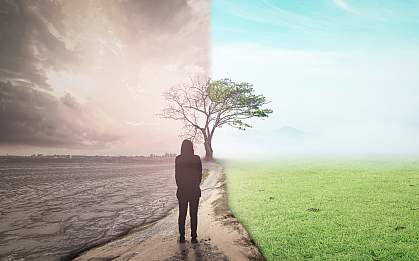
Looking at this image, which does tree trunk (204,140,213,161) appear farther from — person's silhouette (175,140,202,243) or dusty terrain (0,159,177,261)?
person's silhouette (175,140,202,243)

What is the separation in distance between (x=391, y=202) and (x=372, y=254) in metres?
6.58

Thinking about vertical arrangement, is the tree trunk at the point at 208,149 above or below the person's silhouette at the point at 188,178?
above

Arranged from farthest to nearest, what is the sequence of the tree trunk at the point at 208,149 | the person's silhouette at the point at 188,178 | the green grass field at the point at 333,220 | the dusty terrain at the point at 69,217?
the tree trunk at the point at 208,149 < the dusty terrain at the point at 69,217 < the person's silhouette at the point at 188,178 < the green grass field at the point at 333,220

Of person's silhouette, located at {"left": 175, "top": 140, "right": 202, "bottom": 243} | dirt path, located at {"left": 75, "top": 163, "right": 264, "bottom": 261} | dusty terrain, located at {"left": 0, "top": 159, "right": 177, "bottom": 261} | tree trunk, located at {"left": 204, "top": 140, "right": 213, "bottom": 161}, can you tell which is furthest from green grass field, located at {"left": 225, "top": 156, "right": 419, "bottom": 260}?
tree trunk, located at {"left": 204, "top": 140, "right": 213, "bottom": 161}

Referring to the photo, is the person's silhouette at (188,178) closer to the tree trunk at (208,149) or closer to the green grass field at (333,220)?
the green grass field at (333,220)

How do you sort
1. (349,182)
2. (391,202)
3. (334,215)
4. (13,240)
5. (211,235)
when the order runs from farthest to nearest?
(349,182) → (391,202) → (334,215) → (13,240) → (211,235)

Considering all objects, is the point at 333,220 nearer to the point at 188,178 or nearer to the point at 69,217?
the point at 188,178

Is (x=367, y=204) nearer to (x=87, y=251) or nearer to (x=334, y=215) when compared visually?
(x=334, y=215)

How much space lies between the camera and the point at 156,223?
1265cm

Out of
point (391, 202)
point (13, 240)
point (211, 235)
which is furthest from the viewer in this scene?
point (391, 202)

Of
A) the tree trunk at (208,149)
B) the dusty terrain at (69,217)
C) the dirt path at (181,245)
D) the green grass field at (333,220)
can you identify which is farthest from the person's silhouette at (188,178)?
the tree trunk at (208,149)

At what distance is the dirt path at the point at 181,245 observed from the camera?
840 cm

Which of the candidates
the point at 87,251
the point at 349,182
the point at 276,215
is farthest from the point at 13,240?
the point at 349,182

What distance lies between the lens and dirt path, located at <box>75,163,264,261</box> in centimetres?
840
